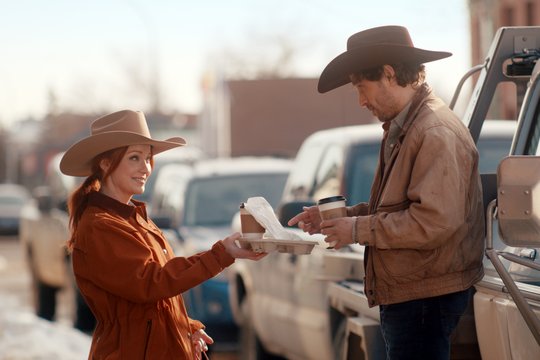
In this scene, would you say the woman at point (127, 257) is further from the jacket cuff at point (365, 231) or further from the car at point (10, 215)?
the car at point (10, 215)

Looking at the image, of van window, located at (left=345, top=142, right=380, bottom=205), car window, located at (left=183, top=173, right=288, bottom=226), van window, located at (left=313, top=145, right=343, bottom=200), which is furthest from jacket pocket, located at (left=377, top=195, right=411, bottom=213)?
car window, located at (left=183, top=173, right=288, bottom=226)

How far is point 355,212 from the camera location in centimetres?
574

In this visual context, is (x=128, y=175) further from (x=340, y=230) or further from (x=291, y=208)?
(x=291, y=208)

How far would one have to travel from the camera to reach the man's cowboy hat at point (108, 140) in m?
5.48

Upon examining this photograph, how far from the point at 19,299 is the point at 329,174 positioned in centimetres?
1469

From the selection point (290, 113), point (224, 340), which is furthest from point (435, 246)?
point (290, 113)

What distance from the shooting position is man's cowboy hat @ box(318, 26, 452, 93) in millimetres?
5203

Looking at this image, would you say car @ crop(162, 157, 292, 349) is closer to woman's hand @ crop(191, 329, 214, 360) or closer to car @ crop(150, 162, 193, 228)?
car @ crop(150, 162, 193, 228)

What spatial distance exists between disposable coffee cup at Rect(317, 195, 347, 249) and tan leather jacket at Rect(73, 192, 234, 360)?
42 cm

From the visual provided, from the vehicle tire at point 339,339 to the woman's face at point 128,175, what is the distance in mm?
2309

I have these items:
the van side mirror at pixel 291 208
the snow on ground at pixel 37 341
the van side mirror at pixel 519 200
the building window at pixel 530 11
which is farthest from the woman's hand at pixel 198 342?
the building window at pixel 530 11

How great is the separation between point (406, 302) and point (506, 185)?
78 cm

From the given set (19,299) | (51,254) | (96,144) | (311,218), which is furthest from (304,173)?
(19,299)

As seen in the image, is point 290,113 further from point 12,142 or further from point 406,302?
point 12,142
